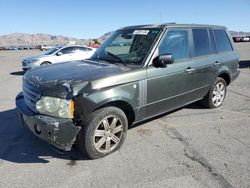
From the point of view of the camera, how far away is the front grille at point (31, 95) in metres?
3.89

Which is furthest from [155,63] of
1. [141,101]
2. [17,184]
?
[17,184]

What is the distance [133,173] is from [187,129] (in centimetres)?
199

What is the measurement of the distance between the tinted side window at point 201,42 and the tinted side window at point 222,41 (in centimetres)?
46

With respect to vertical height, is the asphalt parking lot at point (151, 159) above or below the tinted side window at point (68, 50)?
below

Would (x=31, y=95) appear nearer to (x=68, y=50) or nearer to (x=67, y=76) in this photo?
(x=67, y=76)

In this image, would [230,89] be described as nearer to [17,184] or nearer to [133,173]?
[133,173]

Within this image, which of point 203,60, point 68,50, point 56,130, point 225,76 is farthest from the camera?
point 68,50

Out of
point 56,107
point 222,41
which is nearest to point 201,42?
point 222,41

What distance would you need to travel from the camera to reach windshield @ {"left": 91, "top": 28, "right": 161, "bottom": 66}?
4707 millimetres

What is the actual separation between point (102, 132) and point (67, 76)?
987mm

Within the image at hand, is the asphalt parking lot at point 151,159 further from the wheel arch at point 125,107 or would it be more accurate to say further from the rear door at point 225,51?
the rear door at point 225,51

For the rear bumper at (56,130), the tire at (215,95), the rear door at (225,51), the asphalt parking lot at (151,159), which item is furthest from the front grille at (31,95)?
the rear door at (225,51)

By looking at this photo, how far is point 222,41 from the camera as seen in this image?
21.1 feet

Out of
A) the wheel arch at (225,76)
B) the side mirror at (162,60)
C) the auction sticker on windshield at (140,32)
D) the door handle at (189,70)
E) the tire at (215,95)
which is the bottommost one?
the tire at (215,95)
